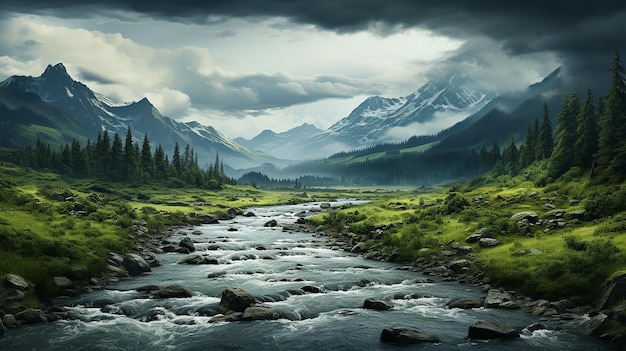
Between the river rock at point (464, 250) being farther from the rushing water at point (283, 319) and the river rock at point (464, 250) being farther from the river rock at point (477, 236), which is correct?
the rushing water at point (283, 319)

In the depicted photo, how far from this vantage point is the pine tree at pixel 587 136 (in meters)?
84.0

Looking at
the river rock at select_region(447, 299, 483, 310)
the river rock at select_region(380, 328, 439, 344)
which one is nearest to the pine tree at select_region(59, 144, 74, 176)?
the river rock at select_region(447, 299, 483, 310)

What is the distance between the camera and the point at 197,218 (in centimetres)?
10300

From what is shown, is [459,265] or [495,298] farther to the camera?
[459,265]

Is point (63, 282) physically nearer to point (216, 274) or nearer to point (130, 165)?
point (216, 274)

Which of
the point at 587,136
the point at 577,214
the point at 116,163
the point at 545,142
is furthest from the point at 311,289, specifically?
the point at 116,163

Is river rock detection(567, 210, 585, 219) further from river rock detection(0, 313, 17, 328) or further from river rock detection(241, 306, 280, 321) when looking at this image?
river rock detection(0, 313, 17, 328)

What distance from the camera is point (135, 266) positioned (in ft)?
153

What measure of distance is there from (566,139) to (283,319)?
3285 inches

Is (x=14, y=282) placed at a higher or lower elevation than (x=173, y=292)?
higher

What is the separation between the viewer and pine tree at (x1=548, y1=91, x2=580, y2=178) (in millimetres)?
87688

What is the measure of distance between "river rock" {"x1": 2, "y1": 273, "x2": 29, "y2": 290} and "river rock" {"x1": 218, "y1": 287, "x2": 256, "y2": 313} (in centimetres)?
1527

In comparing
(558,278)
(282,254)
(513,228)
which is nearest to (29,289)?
(282,254)

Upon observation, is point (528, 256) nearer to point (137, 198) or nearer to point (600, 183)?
point (600, 183)
